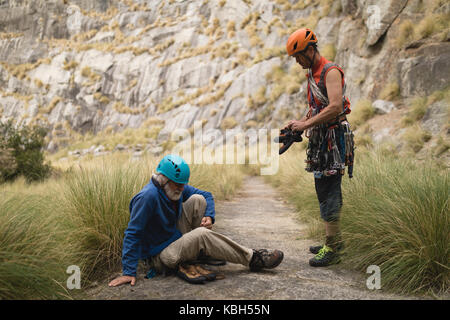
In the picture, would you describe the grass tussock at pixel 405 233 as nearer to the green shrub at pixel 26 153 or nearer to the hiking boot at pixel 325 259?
the hiking boot at pixel 325 259

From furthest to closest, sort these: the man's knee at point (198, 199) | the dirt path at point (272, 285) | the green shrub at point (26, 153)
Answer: the green shrub at point (26, 153), the man's knee at point (198, 199), the dirt path at point (272, 285)

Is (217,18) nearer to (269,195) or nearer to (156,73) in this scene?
(156,73)

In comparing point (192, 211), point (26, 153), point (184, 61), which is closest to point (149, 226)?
point (192, 211)

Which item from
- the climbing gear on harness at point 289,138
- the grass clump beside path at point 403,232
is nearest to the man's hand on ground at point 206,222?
the climbing gear on harness at point 289,138

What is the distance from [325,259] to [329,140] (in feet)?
3.72

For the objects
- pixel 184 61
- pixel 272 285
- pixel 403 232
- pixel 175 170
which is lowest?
pixel 272 285

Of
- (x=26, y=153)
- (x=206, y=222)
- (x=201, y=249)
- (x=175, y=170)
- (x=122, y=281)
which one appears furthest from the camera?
(x=26, y=153)

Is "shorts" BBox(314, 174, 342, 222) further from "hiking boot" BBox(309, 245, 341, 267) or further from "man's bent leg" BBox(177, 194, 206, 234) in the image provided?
"man's bent leg" BBox(177, 194, 206, 234)

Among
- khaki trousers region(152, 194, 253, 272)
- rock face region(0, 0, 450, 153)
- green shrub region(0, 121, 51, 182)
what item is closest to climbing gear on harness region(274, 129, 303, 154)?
khaki trousers region(152, 194, 253, 272)

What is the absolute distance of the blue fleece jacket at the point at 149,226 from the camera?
8.08ft

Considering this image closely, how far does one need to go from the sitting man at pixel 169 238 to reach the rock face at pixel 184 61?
715cm

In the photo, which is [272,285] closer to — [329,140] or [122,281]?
[122,281]

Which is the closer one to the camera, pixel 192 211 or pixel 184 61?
pixel 192 211

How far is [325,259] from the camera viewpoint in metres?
2.96
